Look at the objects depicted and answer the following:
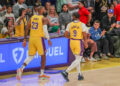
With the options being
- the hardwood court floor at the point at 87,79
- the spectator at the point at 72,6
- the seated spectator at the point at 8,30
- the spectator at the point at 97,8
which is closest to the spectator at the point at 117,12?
the spectator at the point at 97,8

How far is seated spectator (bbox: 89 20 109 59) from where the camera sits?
11820mm

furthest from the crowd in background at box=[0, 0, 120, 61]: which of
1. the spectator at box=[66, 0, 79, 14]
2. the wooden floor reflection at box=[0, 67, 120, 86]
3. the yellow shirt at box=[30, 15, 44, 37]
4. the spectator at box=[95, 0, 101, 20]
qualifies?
the wooden floor reflection at box=[0, 67, 120, 86]

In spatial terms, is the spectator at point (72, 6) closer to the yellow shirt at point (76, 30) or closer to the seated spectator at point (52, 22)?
the seated spectator at point (52, 22)

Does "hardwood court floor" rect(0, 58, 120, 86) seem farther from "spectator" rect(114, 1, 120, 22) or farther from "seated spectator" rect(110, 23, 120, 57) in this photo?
"spectator" rect(114, 1, 120, 22)

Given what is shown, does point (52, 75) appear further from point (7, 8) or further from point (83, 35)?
point (7, 8)

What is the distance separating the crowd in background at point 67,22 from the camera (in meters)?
11.3

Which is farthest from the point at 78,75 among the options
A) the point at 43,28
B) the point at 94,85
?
the point at 43,28

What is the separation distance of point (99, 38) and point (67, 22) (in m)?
1.29

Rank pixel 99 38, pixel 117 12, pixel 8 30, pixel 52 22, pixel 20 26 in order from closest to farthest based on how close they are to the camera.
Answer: pixel 8 30 → pixel 20 26 → pixel 52 22 → pixel 99 38 → pixel 117 12

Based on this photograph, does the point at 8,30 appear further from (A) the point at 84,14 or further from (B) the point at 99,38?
(B) the point at 99,38

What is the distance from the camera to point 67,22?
1185cm

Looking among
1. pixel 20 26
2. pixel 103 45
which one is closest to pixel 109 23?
pixel 103 45

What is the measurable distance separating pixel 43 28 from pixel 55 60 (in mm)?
1849

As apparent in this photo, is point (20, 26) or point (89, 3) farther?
point (89, 3)
